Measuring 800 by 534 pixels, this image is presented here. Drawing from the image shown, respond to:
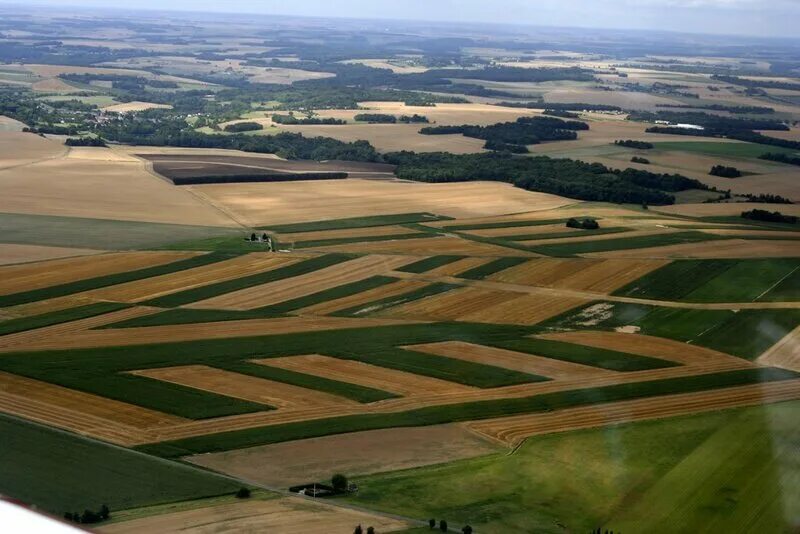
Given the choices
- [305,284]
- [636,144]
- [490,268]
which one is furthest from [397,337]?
[636,144]

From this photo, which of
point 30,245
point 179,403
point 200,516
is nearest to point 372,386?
point 179,403

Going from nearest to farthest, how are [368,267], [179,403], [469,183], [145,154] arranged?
[179,403] → [368,267] → [469,183] → [145,154]

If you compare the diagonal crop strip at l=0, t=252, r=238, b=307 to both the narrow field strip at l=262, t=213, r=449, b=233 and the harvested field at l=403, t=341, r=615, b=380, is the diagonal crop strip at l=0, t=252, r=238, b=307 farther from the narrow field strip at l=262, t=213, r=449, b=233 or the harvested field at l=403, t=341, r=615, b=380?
the harvested field at l=403, t=341, r=615, b=380

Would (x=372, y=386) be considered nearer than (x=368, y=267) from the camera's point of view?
Yes

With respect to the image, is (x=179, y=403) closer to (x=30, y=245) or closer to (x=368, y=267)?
(x=368, y=267)

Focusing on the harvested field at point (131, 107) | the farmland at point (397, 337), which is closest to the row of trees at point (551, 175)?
the farmland at point (397, 337)

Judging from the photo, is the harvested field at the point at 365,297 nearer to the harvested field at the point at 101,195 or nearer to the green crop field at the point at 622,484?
the green crop field at the point at 622,484

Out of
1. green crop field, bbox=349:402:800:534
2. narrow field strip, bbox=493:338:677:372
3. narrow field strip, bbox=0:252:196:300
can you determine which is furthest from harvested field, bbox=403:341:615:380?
narrow field strip, bbox=0:252:196:300
